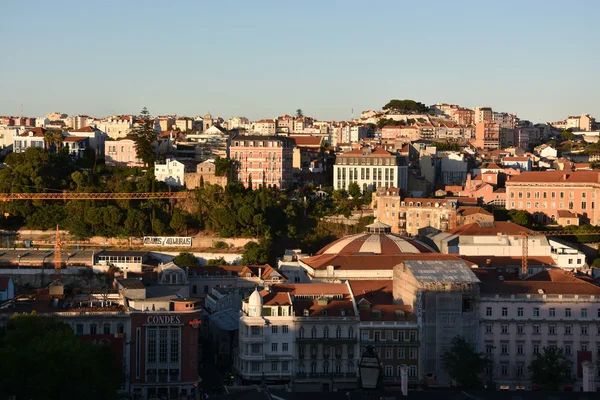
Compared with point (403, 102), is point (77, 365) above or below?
below

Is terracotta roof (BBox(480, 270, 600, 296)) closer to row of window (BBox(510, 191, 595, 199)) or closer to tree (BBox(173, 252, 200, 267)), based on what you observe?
tree (BBox(173, 252, 200, 267))

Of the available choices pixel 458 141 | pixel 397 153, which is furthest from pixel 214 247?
pixel 458 141

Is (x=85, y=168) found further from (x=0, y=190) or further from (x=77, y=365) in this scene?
(x=77, y=365)

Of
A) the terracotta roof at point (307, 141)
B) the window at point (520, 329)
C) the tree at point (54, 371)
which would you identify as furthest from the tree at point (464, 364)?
the terracotta roof at point (307, 141)

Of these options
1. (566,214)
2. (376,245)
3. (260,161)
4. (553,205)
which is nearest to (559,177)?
(553,205)

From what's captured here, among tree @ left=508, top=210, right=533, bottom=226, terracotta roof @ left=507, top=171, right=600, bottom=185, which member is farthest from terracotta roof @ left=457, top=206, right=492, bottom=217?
terracotta roof @ left=507, top=171, right=600, bottom=185

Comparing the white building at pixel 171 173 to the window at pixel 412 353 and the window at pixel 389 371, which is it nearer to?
the window at pixel 412 353
